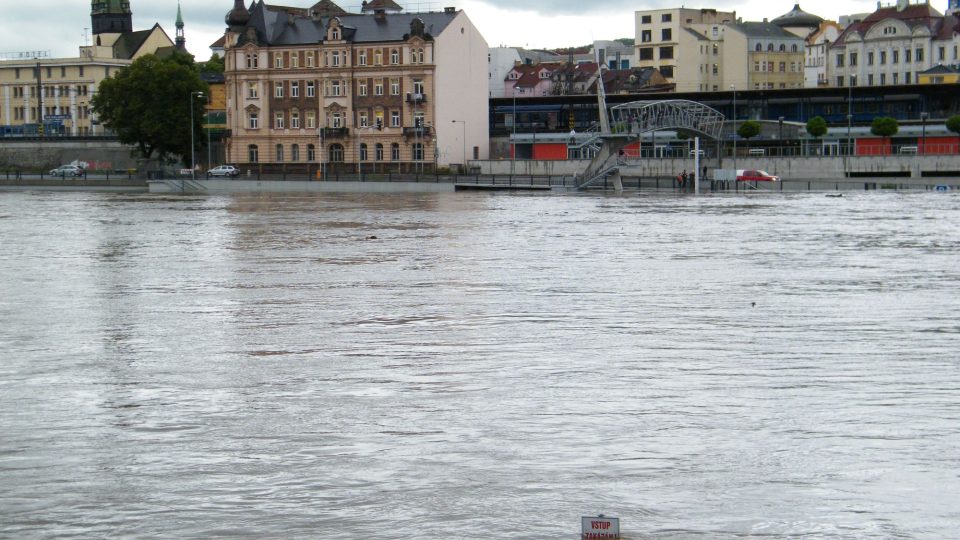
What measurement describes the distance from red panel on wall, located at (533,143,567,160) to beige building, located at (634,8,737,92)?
103ft

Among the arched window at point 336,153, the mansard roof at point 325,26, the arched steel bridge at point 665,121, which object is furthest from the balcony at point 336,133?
the arched steel bridge at point 665,121

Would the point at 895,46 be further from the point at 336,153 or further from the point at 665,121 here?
the point at 336,153

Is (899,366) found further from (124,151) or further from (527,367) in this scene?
(124,151)

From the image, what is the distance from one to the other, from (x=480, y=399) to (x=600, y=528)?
5.43 m

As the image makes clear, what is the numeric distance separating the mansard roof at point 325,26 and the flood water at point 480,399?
79.2m

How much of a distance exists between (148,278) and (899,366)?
57.8ft

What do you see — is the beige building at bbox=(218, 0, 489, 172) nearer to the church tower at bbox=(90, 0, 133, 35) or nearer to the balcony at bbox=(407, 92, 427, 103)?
the balcony at bbox=(407, 92, 427, 103)

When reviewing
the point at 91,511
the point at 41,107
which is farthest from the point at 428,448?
the point at 41,107

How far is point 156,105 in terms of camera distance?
10975 cm

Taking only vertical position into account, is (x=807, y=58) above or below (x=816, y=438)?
above

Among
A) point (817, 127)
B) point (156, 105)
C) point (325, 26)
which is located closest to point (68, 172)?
point (156, 105)

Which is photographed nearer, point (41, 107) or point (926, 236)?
point (926, 236)

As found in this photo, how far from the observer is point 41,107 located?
146 metres

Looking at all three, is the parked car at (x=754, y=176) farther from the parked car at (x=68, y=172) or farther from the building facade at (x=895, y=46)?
the parked car at (x=68, y=172)
